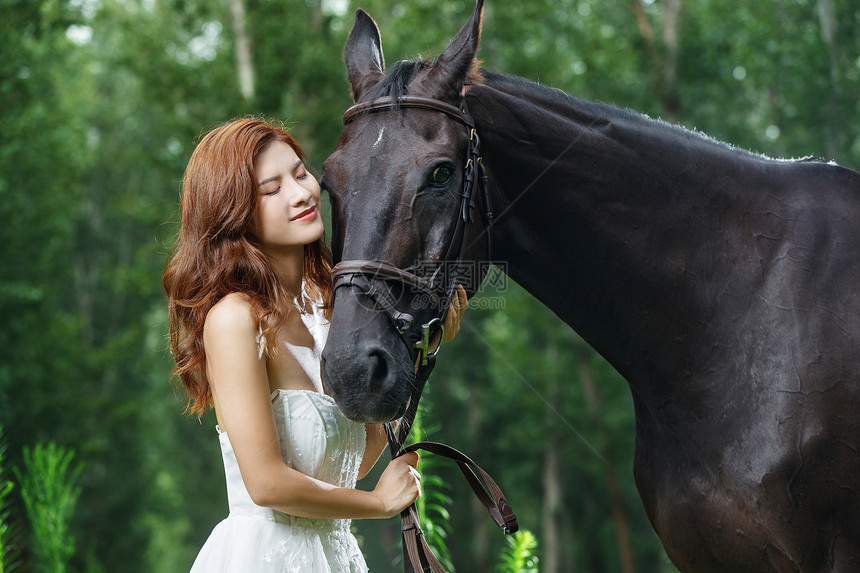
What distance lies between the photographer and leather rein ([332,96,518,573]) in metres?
2.30

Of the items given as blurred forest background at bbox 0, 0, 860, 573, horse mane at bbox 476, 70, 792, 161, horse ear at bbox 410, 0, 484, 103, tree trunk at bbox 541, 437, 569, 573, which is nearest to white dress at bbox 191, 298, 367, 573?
horse ear at bbox 410, 0, 484, 103

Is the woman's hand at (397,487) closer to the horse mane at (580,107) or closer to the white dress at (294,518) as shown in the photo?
the white dress at (294,518)

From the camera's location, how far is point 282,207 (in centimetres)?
241

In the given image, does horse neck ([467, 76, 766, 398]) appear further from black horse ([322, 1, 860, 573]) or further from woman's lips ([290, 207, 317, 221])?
woman's lips ([290, 207, 317, 221])

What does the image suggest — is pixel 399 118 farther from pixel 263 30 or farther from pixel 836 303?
pixel 263 30

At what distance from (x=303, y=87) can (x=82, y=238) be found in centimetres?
1537

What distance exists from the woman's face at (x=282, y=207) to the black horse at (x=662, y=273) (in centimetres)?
11

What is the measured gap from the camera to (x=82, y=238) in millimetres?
28094

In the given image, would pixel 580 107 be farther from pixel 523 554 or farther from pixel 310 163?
pixel 310 163

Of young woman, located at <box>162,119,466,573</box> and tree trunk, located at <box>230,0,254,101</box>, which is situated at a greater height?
young woman, located at <box>162,119,466,573</box>

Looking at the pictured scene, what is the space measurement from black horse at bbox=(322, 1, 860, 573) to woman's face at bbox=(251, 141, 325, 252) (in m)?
0.11

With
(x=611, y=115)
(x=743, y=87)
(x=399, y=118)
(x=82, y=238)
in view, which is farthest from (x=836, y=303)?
(x=82, y=238)

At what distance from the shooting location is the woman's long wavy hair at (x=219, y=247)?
7.62 ft

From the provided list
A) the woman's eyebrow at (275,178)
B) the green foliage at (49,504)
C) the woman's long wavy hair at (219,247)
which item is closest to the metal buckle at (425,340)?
the woman's long wavy hair at (219,247)
